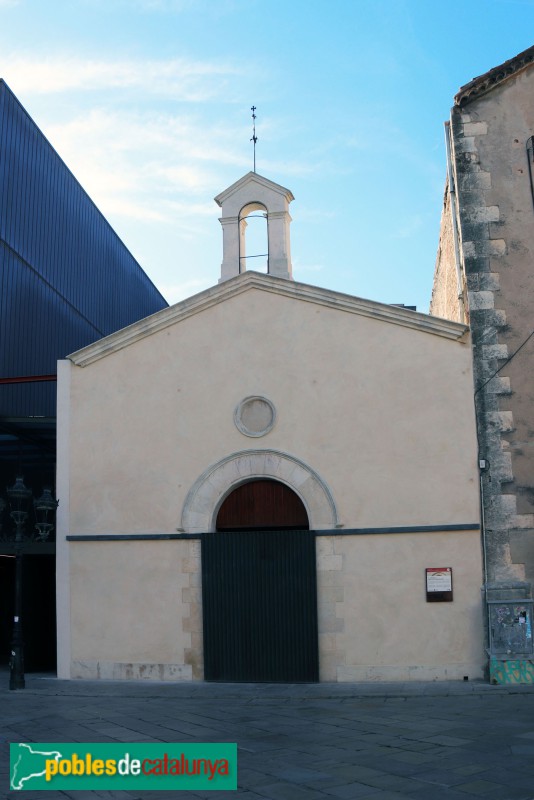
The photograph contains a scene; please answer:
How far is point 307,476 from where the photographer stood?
14891 mm

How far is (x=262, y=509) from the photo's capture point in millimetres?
15289

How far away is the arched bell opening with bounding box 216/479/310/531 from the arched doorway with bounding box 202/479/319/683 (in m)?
0.02

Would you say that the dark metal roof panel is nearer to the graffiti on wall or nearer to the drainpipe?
the drainpipe

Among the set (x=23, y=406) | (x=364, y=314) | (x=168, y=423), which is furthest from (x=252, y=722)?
(x=23, y=406)

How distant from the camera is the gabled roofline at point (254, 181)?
55.2 ft

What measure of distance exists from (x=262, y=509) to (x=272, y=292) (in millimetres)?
4011

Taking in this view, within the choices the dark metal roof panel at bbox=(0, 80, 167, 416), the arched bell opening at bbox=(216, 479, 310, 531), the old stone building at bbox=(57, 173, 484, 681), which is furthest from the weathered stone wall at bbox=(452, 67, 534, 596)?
the dark metal roof panel at bbox=(0, 80, 167, 416)

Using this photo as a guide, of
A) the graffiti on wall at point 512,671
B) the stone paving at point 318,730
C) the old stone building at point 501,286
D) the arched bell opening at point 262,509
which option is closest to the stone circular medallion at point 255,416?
the arched bell opening at point 262,509

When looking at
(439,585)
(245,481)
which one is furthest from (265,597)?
(439,585)

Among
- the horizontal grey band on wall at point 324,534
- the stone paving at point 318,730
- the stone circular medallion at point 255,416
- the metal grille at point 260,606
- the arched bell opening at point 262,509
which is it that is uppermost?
the stone circular medallion at point 255,416

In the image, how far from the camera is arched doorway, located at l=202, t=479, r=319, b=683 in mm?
14398

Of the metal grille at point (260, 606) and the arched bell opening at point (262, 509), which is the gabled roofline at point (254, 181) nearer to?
the arched bell opening at point (262, 509)

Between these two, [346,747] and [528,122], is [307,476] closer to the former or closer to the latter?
[346,747]

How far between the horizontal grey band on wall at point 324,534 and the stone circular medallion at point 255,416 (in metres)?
2.07
